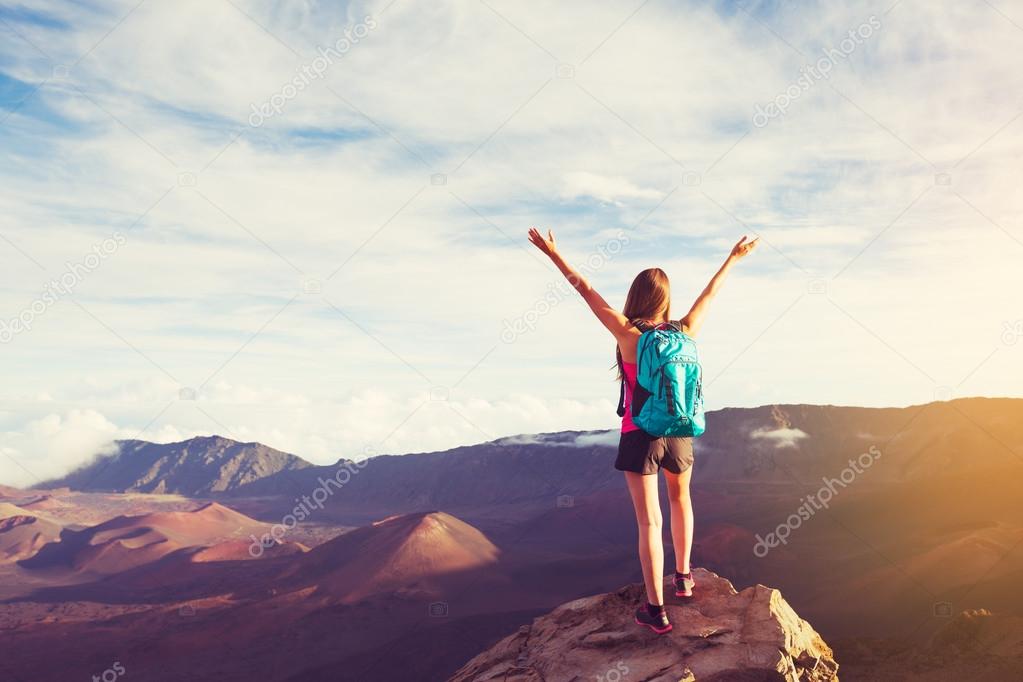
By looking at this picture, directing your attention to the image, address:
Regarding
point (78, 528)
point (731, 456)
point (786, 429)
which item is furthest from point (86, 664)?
point (786, 429)

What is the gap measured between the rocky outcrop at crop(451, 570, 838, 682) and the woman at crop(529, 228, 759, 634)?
A: 994mm

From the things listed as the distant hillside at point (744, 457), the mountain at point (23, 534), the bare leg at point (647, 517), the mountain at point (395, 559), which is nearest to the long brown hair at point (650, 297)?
the bare leg at point (647, 517)

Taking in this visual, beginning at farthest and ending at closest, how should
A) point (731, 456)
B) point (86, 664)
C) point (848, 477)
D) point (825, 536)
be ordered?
point (731, 456) → point (848, 477) → point (825, 536) → point (86, 664)

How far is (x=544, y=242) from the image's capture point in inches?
238

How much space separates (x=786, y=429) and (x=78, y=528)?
370ft

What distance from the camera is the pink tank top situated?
632 centimetres

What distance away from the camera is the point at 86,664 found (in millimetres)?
47625

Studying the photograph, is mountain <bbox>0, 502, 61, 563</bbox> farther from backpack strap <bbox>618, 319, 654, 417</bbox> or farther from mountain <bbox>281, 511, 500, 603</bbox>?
backpack strap <bbox>618, 319, 654, 417</bbox>

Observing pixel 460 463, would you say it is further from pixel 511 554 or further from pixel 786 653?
pixel 786 653

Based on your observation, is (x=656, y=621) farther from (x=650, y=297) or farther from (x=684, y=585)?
(x=650, y=297)

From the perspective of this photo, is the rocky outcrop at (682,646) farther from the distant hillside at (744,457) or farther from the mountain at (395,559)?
the distant hillside at (744,457)

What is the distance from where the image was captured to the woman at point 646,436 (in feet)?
20.3

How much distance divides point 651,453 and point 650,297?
1344mm

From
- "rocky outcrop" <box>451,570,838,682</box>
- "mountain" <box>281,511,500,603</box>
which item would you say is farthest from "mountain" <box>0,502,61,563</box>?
"rocky outcrop" <box>451,570,838,682</box>
